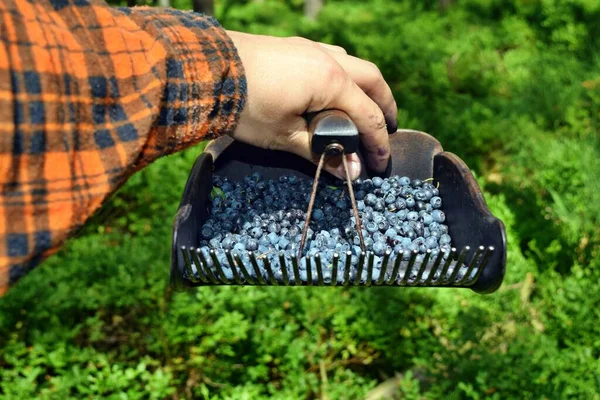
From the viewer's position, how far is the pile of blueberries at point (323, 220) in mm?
1497

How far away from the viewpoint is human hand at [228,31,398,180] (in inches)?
57.1

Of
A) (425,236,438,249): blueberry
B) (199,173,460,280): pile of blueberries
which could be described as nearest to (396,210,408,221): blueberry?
(199,173,460,280): pile of blueberries

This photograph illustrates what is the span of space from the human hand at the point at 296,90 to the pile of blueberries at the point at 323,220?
140 millimetres

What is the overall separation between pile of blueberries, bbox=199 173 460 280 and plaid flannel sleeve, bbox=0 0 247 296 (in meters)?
0.31

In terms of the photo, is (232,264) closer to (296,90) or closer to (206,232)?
(206,232)

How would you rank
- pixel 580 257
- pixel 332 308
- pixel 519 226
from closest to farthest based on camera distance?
pixel 332 308 → pixel 580 257 → pixel 519 226

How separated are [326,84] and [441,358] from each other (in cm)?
175

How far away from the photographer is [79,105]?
113 cm

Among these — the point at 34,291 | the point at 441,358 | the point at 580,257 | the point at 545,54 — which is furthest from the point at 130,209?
the point at 545,54

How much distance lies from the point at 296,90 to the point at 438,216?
497 millimetres

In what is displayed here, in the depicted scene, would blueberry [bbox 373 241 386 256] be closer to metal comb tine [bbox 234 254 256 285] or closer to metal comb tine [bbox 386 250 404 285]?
metal comb tine [bbox 386 250 404 285]

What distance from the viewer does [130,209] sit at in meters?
4.16

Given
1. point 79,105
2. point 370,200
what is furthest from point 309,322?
point 79,105

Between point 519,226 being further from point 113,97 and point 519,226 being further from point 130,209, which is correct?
point 113,97
